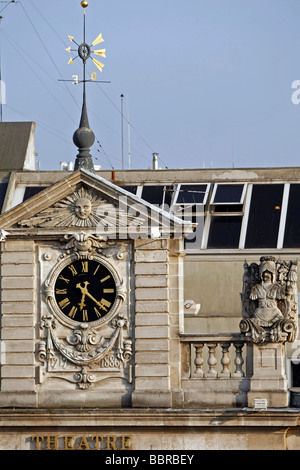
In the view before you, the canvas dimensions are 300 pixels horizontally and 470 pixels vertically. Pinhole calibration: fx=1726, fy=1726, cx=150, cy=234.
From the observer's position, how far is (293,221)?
1842 inches

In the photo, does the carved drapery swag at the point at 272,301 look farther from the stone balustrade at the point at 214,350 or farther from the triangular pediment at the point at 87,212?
the triangular pediment at the point at 87,212

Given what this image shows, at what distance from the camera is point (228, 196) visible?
4772 centimetres

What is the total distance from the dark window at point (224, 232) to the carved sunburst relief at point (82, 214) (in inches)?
223

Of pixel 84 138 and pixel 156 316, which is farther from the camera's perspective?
pixel 84 138

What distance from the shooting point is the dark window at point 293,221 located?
1823 inches

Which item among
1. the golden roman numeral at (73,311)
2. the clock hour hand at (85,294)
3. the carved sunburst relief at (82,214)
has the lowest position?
the golden roman numeral at (73,311)

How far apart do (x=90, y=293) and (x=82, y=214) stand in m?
1.92

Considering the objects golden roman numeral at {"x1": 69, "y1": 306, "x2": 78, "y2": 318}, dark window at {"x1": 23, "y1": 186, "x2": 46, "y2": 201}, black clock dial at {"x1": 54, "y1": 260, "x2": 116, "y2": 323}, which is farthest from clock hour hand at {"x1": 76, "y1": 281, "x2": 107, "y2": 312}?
dark window at {"x1": 23, "y1": 186, "x2": 46, "y2": 201}

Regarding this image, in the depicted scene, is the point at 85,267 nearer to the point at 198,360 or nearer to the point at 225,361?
the point at 198,360

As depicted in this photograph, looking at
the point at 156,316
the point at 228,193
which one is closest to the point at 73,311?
the point at 156,316

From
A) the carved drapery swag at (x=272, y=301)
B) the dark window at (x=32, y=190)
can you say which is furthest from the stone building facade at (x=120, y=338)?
the dark window at (x=32, y=190)

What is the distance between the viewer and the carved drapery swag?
134 feet

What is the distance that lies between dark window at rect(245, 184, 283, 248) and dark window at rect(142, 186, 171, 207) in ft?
7.85
